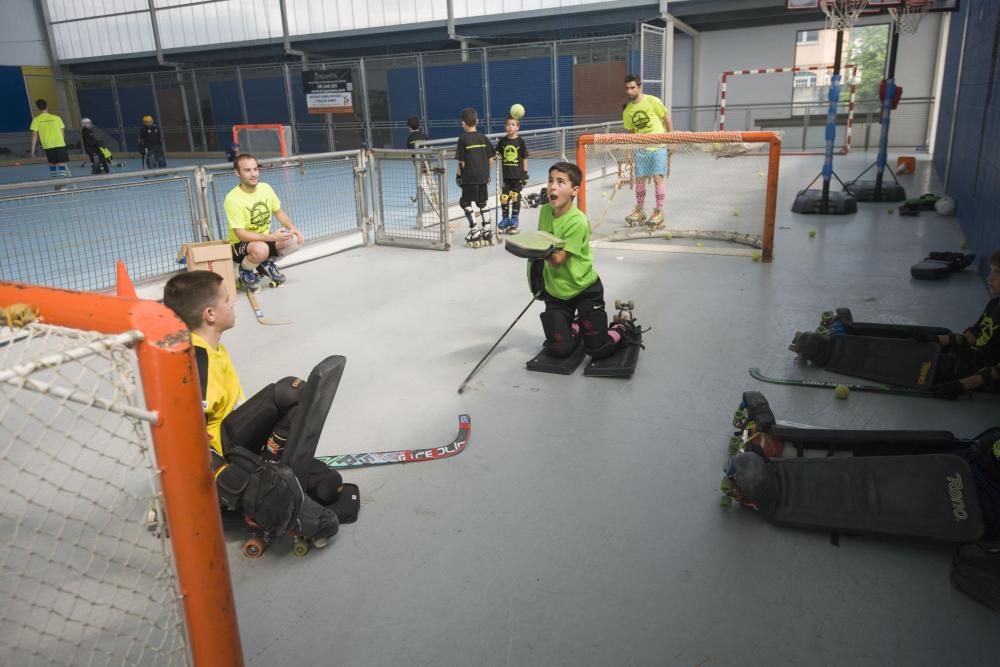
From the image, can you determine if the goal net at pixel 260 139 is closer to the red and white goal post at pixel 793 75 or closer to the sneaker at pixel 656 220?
the sneaker at pixel 656 220

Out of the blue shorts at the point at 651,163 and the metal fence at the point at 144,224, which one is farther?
the blue shorts at the point at 651,163

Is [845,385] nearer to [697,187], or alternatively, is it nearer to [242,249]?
[242,249]

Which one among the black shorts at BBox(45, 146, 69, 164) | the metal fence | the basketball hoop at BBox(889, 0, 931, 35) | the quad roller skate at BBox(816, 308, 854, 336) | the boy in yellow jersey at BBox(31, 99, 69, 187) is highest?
the basketball hoop at BBox(889, 0, 931, 35)

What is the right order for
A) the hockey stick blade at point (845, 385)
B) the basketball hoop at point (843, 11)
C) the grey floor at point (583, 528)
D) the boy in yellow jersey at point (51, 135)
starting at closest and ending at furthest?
the grey floor at point (583, 528)
the hockey stick blade at point (845, 385)
the basketball hoop at point (843, 11)
the boy in yellow jersey at point (51, 135)

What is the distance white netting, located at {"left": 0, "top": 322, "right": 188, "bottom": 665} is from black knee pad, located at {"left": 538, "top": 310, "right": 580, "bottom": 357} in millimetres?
2551

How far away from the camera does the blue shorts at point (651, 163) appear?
902 centimetres

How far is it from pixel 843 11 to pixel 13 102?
27.9m

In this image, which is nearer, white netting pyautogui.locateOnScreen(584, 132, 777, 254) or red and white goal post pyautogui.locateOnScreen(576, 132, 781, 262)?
red and white goal post pyautogui.locateOnScreen(576, 132, 781, 262)

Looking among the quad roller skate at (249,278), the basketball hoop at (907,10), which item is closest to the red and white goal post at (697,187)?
the basketball hoop at (907,10)

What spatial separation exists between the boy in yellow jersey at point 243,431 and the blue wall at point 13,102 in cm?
2897

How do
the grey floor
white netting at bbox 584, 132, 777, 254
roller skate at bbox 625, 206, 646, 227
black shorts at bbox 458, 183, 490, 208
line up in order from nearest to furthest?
the grey floor < white netting at bbox 584, 132, 777, 254 < black shorts at bbox 458, 183, 490, 208 < roller skate at bbox 625, 206, 646, 227

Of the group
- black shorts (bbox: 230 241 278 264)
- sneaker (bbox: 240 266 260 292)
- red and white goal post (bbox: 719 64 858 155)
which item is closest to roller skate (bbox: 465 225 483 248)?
black shorts (bbox: 230 241 278 264)

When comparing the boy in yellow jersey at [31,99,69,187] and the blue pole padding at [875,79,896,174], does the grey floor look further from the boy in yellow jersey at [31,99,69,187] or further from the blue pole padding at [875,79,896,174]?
the boy in yellow jersey at [31,99,69,187]

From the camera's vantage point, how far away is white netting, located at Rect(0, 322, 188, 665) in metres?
1.62
